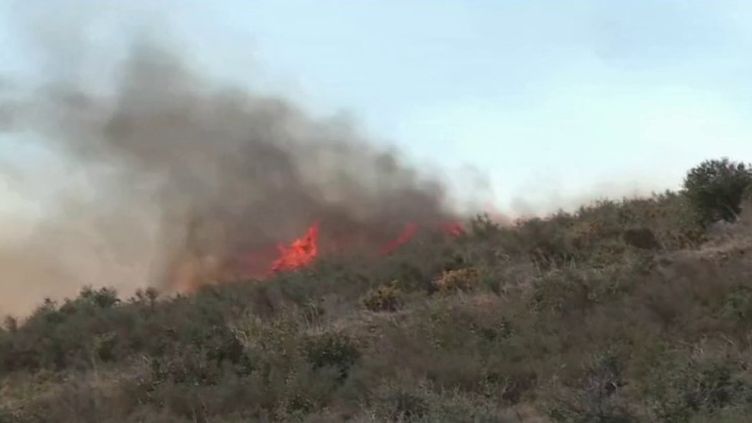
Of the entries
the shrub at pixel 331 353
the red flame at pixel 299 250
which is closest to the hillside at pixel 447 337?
the shrub at pixel 331 353

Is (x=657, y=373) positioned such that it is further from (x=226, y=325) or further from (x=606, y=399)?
(x=226, y=325)

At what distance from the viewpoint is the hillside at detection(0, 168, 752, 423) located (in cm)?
1034

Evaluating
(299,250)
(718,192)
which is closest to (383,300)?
(718,192)

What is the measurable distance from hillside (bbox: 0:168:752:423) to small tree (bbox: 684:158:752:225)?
32 centimetres

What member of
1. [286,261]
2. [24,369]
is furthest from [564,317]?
[286,261]

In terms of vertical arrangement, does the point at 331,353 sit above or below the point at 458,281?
below

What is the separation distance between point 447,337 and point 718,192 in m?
9.11

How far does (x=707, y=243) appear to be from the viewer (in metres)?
17.8

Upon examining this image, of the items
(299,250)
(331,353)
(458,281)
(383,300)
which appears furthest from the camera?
(299,250)

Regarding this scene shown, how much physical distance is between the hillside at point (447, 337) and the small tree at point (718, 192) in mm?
319

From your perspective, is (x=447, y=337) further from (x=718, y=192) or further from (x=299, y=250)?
(x=299, y=250)

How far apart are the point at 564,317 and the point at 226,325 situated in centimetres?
768

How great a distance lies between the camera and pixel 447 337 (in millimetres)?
14234

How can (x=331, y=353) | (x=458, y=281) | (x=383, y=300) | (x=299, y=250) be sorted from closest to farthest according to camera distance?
1. (x=331, y=353)
2. (x=383, y=300)
3. (x=458, y=281)
4. (x=299, y=250)
